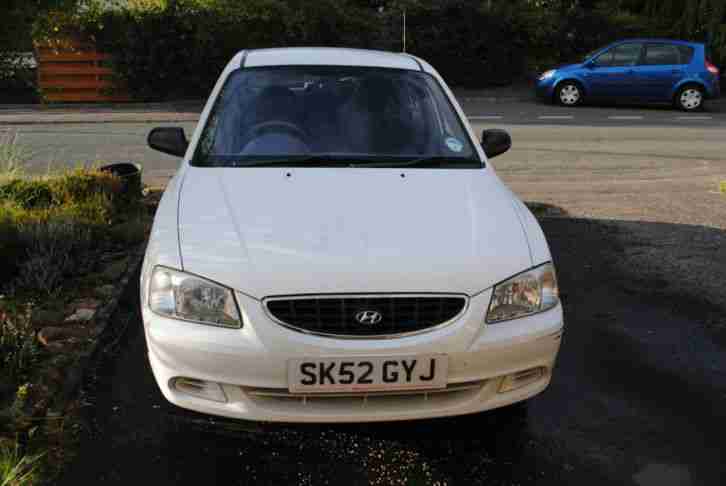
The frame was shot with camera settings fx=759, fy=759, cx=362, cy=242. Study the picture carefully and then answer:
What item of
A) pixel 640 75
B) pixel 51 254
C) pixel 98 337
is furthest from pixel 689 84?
pixel 98 337

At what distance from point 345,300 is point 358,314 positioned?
74 mm

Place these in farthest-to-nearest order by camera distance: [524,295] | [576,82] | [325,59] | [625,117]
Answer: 1. [576,82]
2. [625,117]
3. [325,59]
4. [524,295]

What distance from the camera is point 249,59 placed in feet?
16.0

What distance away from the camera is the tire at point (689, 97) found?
17.0 m

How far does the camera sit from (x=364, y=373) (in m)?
2.86

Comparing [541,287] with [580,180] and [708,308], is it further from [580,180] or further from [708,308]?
[580,180]

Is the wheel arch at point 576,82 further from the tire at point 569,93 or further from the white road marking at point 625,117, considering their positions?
the white road marking at point 625,117

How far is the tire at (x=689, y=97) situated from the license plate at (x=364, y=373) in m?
16.2

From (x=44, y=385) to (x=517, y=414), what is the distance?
7.43 feet

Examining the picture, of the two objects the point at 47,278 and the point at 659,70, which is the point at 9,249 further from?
the point at 659,70

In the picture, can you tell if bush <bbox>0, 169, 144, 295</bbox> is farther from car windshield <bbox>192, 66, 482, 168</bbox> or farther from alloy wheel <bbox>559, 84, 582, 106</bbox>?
alloy wheel <bbox>559, 84, 582, 106</bbox>

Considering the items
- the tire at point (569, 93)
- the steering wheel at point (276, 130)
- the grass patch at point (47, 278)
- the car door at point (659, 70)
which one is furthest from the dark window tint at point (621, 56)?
the steering wheel at point (276, 130)

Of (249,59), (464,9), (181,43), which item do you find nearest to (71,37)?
(181,43)

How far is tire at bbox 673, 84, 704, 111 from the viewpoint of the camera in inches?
670
